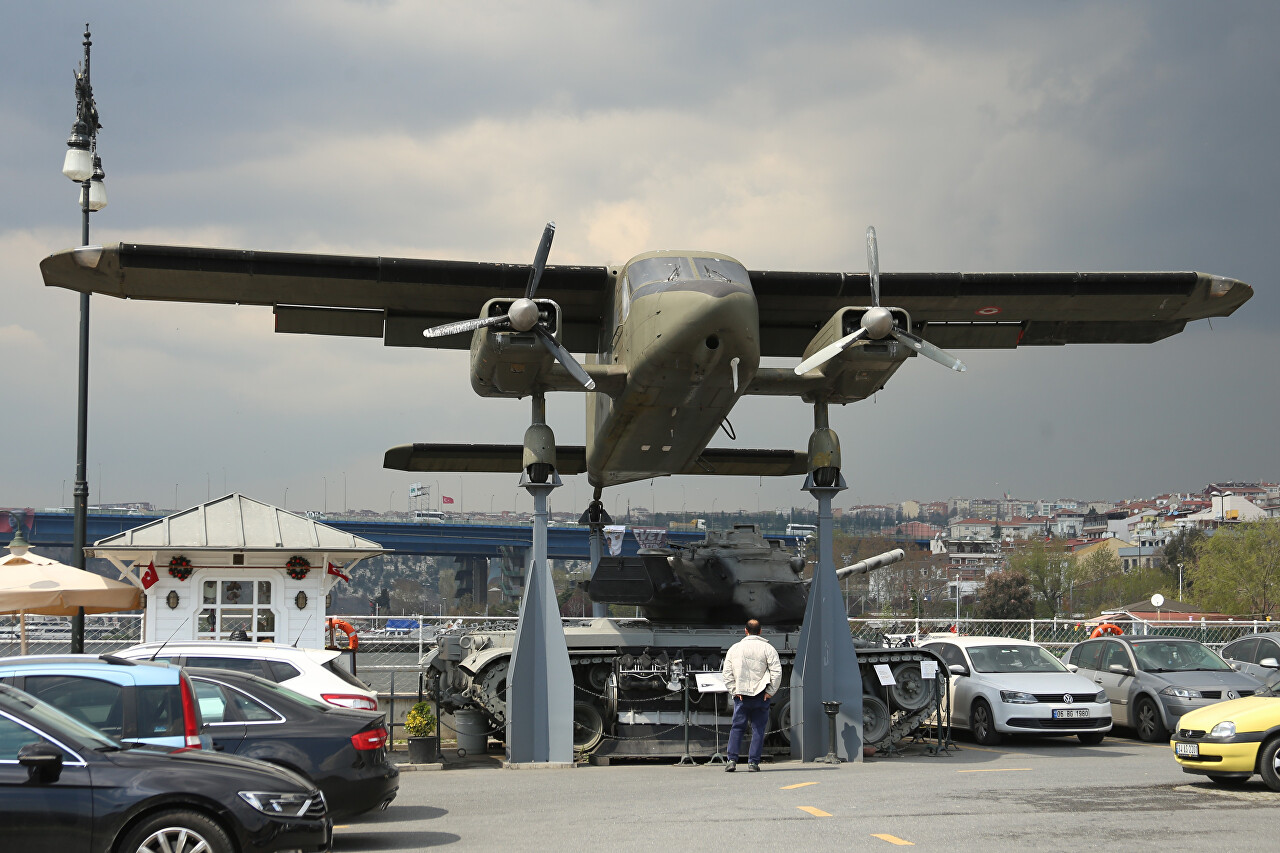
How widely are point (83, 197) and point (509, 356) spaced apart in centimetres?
672

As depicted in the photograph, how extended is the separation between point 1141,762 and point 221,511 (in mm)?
12774

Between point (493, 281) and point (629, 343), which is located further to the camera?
point (493, 281)

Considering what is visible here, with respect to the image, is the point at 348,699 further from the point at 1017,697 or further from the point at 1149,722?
the point at 1149,722

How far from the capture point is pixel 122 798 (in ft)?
21.6

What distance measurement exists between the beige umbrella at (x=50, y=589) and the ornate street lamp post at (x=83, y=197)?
69 cm

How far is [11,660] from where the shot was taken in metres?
7.87

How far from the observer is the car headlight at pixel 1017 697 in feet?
53.6

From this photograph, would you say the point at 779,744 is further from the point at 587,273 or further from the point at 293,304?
the point at 293,304

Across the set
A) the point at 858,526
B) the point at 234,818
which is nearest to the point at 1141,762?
the point at 234,818

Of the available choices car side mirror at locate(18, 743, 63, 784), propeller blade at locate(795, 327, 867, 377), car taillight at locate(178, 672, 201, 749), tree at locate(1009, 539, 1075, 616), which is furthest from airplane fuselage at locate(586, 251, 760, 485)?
tree at locate(1009, 539, 1075, 616)

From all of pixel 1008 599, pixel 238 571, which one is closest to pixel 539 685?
pixel 238 571

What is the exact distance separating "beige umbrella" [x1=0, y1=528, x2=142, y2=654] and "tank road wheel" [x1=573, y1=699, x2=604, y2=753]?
596 cm

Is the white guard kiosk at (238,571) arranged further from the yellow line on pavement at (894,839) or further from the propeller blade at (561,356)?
the yellow line on pavement at (894,839)

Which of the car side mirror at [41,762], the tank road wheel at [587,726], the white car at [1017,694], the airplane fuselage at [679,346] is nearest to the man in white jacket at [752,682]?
the tank road wheel at [587,726]
